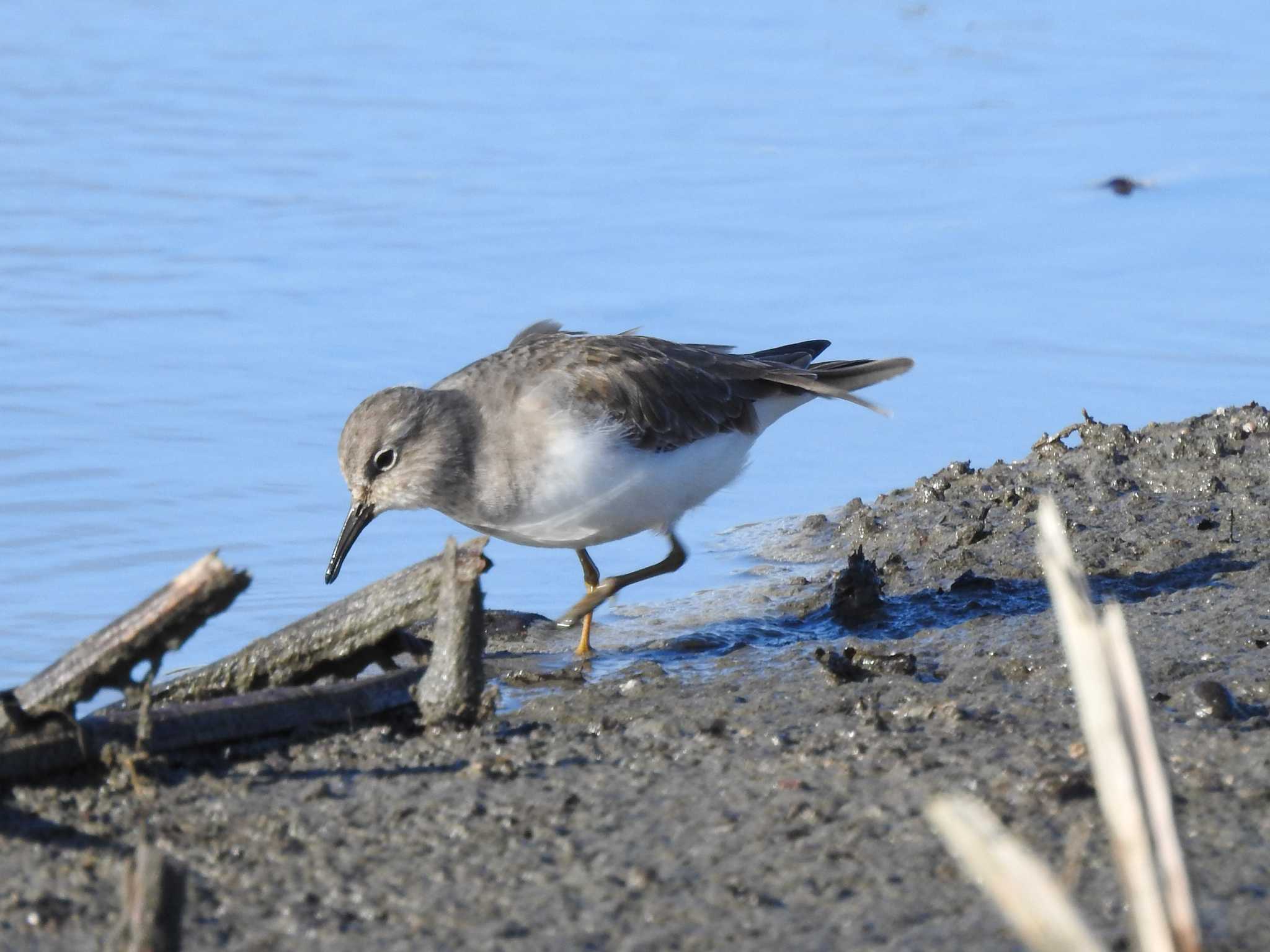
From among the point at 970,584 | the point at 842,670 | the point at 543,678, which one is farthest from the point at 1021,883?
the point at 970,584

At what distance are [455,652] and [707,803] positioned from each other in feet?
3.07

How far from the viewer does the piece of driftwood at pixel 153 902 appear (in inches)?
109

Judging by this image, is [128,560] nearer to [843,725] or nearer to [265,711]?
[265,711]

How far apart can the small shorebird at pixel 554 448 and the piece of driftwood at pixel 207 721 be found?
1.52 meters

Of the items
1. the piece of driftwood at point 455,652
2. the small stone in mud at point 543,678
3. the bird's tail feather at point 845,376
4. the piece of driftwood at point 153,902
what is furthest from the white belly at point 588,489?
the piece of driftwood at point 153,902

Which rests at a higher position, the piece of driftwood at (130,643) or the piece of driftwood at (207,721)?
the piece of driftwood at (130,643)

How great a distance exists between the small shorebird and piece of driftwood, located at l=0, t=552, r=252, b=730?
2.21 m

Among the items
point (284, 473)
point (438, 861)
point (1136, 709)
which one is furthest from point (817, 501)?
point (1136, 709)

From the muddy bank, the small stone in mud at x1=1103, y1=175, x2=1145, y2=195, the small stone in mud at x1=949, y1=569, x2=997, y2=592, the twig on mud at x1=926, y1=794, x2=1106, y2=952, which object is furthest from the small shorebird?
the small stone in mud at x1=1103, y1=175, x2=1145, y2=195

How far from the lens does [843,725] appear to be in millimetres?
4855

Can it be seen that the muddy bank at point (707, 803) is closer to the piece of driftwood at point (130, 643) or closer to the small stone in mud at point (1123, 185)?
the piece of driftwood at point (130, 643)

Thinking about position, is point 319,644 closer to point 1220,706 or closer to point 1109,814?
point 1220,706

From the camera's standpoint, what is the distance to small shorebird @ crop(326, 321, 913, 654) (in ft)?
20.7

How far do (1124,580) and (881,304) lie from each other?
361 cm
